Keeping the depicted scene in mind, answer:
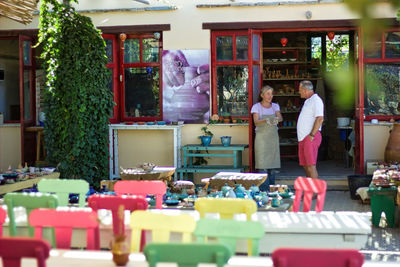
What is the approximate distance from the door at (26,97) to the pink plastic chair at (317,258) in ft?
32.0

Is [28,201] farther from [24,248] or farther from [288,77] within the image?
[288,77]

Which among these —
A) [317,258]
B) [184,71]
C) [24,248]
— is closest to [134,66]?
[184,71]

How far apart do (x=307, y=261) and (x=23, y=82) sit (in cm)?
1003

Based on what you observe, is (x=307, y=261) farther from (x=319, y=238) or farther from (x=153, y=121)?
(x=153, y=121)

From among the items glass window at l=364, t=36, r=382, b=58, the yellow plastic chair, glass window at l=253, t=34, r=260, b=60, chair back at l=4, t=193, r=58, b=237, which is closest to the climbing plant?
glass window at l=253, t=34, r=260, b=60

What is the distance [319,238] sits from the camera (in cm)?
428

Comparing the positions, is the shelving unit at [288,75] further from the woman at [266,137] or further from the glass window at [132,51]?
the woman at [266,137]

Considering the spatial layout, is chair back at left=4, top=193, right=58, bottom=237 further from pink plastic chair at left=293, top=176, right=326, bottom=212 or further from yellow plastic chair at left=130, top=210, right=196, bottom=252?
pink plastic chair at left=293, top=176, right=326, bottom=212

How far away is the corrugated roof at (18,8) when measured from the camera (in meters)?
7.54

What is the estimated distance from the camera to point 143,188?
219 inches

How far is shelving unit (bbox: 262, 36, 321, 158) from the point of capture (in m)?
13.9

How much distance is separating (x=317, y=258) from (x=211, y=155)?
818 centimetres

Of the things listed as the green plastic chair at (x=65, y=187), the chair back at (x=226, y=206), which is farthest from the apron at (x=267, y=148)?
the chair back at (x=226, y=206)

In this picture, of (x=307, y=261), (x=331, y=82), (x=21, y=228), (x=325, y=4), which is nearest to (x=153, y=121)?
(x=325, y=4)
